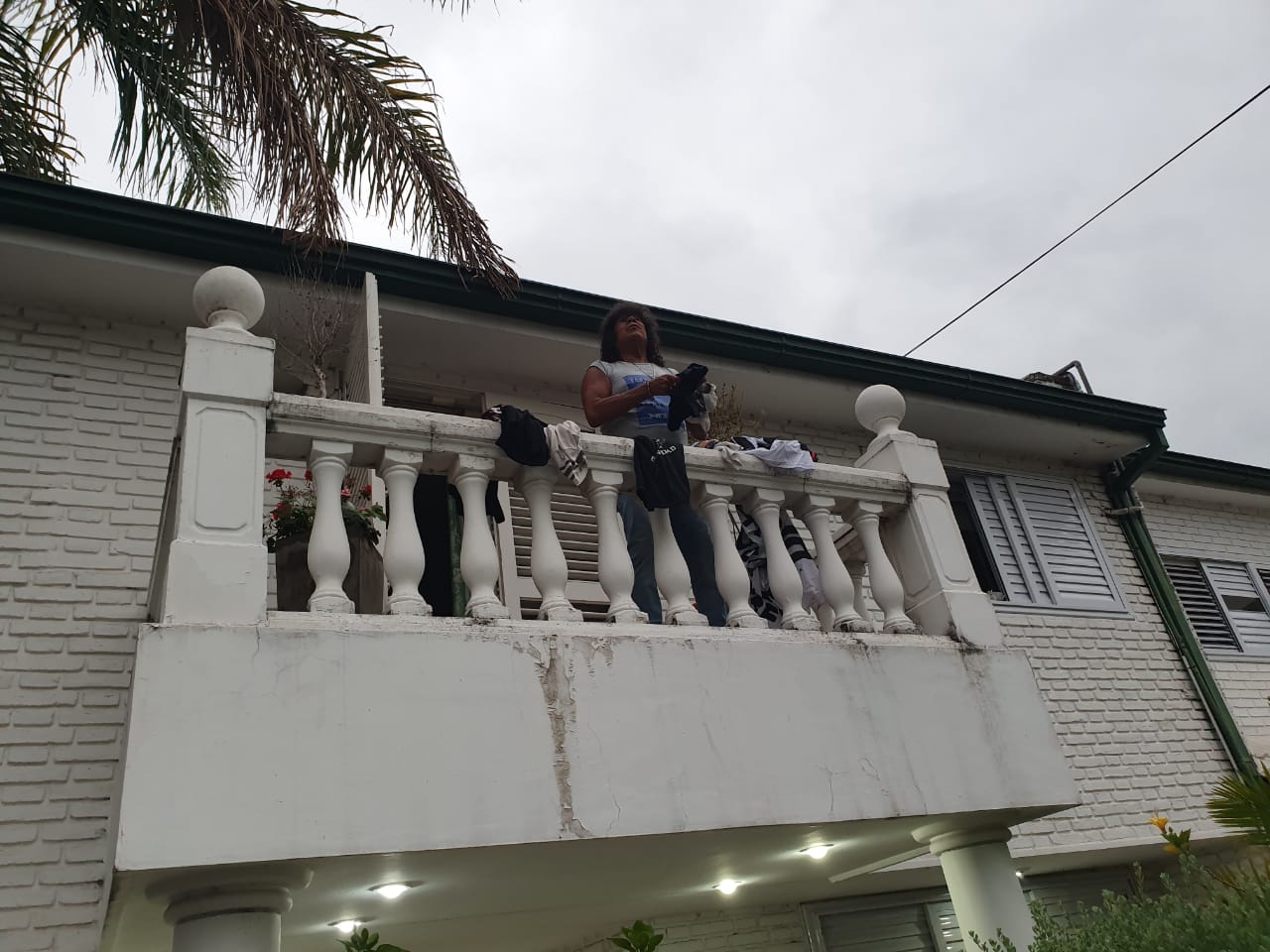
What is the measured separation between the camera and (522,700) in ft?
9.66

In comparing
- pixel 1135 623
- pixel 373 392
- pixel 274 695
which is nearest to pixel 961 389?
pixel 1135 623

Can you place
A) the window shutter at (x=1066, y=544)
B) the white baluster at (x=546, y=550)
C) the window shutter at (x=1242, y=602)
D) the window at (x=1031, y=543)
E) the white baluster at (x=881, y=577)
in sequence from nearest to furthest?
the white baluster at (x=546, y=550) < the white baluster at (x=881, y=577) < the window at (x=1031, y=543) < the window shutter at (x=1066, y=544) < the window shutter at (x=1242, y=602)

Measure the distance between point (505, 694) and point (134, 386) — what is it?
3.33 meters

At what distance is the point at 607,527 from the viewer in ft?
11.5

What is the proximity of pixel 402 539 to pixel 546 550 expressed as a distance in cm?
50

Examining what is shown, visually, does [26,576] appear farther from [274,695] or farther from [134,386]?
[274,695]

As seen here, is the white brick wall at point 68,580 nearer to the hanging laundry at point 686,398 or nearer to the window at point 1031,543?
the hanging laundry at point 686,398

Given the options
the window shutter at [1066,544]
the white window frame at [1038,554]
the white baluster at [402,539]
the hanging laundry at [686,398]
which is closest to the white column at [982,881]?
the hanging laundry at [686,398]

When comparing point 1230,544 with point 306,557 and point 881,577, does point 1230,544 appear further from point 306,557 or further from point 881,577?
point 306,557

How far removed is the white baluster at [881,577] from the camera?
152 inches

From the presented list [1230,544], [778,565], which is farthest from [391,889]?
[1230,544]

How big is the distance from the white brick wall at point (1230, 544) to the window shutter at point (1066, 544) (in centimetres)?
146

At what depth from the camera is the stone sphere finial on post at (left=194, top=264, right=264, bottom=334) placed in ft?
10.9

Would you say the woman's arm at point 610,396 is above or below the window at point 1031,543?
below
